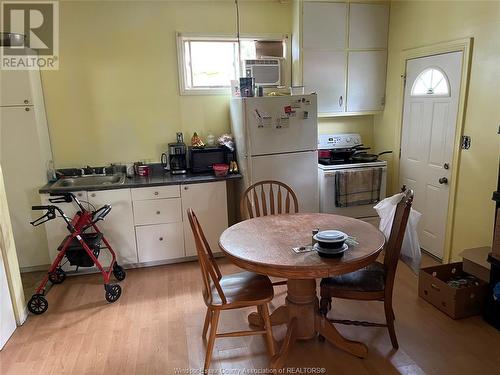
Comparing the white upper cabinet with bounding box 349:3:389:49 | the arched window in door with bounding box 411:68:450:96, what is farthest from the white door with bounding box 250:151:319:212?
the white upper cabinet with bounding box 349:3:389:49

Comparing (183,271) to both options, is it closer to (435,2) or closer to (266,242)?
(266,242)

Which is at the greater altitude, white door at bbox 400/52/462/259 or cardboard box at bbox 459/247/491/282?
white door at bbox 400/52/462/259

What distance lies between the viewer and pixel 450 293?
8.11ft

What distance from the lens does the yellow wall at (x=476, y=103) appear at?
8.85 feet

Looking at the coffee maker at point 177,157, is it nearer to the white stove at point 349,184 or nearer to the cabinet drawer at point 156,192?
the cabinet drawer at point 156,192

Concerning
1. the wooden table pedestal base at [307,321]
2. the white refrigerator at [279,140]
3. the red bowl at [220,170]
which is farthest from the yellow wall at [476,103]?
the red bowl at [220,170]

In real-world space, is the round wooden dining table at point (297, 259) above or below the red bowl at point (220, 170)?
below

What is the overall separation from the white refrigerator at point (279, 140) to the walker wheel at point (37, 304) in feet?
6.40

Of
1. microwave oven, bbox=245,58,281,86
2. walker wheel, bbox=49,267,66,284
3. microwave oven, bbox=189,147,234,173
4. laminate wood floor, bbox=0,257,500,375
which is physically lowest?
laminate wood floor, bbox=0,257,500,375

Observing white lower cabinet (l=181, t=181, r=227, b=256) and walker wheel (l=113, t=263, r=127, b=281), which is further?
white lower cabinet (l=181, t=181, r=227, b=256)

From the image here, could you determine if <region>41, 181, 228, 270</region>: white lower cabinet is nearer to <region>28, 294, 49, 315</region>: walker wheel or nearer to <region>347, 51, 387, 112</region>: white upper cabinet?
<region>28, 294, 49, 315</region>: walker wheel

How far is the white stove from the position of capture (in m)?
3.71

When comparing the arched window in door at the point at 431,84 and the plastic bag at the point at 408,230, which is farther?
the arched window in door at the point at 431,84

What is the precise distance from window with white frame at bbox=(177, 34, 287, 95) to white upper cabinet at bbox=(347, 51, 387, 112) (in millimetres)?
806
